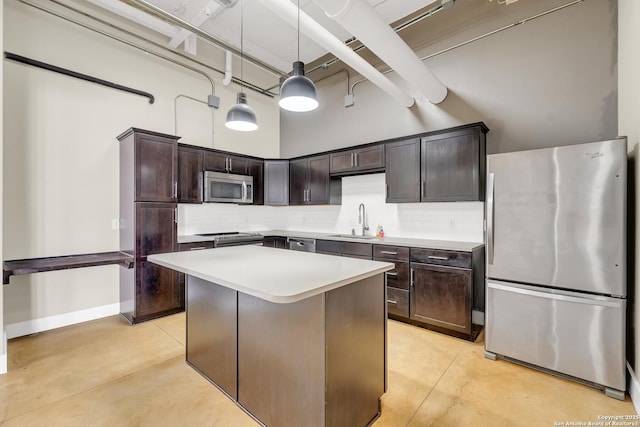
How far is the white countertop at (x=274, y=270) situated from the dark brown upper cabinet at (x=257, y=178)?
250 cm

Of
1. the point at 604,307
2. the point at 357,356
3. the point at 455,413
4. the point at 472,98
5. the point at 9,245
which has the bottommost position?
the point at 455,413

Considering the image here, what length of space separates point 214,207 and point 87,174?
1674 mm

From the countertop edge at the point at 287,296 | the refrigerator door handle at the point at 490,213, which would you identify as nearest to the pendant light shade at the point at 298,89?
the countertop edge at the point at 287,296

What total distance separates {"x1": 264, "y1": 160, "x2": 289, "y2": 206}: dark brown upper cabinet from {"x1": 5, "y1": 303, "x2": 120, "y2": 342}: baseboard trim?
265 cm

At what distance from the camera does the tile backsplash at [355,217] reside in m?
3.50

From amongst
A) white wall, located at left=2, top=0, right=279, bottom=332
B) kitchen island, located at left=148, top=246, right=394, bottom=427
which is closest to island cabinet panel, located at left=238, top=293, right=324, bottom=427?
kitchen island, located at left=148, top=246, right=394, bottom=427

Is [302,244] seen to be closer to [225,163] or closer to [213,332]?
[225,163]

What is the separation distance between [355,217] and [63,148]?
3790mm

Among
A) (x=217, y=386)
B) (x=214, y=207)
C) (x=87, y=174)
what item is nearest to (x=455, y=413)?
(x=217, y=386)

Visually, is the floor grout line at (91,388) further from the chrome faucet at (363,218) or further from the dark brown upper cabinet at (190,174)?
the chrome faucet at (363,218)

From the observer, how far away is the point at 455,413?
1.88m

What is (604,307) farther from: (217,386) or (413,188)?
(217,386)

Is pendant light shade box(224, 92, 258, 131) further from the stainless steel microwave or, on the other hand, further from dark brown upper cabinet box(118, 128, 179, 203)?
the stainless steel microwave

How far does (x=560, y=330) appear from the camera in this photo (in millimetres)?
2230
